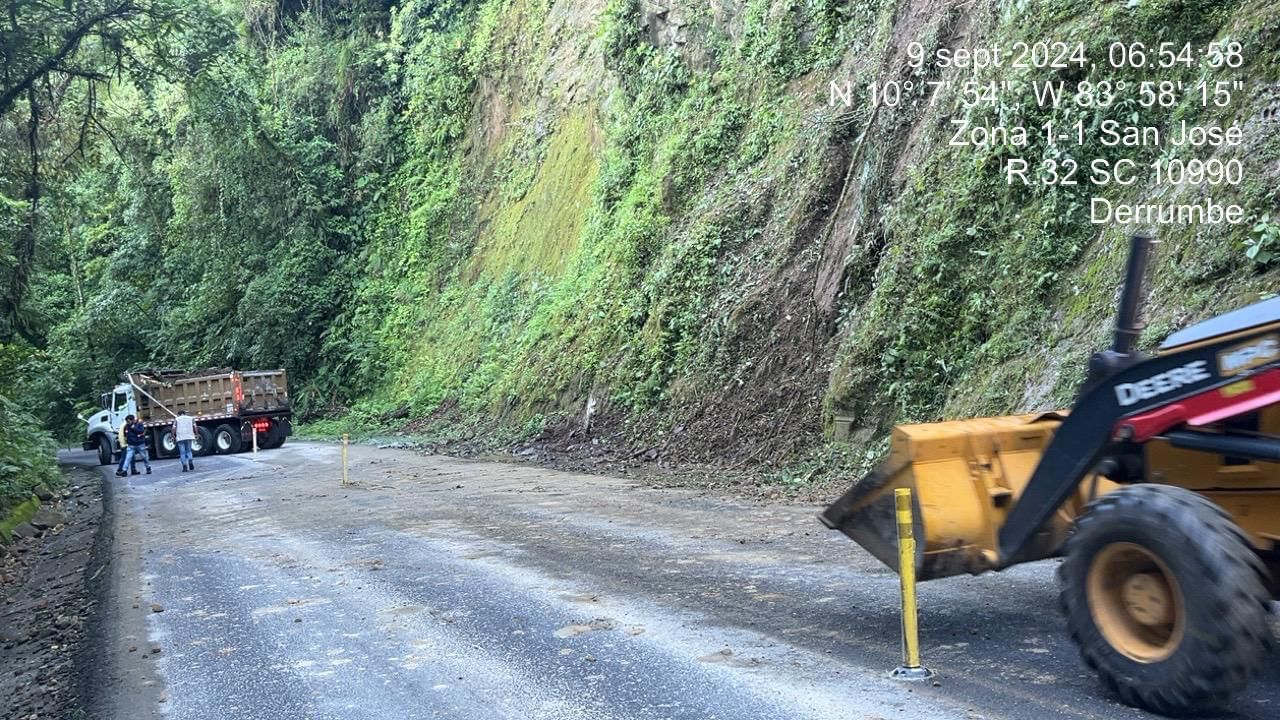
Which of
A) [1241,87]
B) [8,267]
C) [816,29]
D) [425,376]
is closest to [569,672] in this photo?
[1241,87]

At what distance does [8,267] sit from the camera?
21.7 m

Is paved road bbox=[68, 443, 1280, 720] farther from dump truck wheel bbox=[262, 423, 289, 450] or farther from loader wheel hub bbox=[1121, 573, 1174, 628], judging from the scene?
dump truck wheel bbox=[262, 423, 289, 450]

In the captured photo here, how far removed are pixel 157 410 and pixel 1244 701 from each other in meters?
32.1

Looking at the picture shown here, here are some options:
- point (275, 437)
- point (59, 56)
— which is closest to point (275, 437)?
point (275, 437)

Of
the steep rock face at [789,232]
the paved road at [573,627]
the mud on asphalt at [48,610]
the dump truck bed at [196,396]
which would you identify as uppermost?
the steep rock face at [789,232]

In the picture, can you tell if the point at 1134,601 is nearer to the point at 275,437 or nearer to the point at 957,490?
the point at 957,490

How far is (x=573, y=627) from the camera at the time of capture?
7770 millimetres

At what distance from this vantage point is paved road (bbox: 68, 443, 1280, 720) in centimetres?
600

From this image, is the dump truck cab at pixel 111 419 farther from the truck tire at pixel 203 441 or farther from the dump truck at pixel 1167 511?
the dump truck at pixel 1167 511

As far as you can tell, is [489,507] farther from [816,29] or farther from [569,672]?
[816,29]

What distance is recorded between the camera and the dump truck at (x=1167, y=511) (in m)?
4.78

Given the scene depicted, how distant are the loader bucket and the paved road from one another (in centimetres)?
59

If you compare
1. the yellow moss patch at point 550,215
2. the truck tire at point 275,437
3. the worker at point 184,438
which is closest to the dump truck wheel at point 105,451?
the truck tire at point 275,437

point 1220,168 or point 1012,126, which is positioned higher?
point 1012,126
